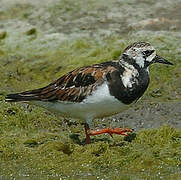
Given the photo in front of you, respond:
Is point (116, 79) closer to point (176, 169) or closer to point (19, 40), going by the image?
point (176, 169)

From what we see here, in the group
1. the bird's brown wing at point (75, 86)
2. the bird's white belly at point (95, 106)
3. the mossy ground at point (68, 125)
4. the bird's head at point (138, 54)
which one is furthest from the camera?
the bird's head at point (138, 54)

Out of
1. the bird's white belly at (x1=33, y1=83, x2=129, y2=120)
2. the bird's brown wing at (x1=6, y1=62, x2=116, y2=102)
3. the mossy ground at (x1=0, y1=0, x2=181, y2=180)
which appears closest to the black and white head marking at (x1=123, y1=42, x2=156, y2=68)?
the bird's brown wing at (x1=6, y1=62, x2=116, y2=102)

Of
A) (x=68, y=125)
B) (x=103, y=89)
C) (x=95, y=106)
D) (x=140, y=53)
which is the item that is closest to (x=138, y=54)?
(x=140, y=53)

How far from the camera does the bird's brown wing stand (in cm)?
668

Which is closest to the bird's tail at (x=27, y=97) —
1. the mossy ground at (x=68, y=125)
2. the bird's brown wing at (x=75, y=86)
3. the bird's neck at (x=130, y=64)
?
the bird's brown wing at (x=75, y=86)

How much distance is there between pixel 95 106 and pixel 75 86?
0.40 m

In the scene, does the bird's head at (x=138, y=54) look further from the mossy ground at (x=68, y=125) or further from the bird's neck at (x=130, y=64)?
the mossy ground at (x=68, y=125)

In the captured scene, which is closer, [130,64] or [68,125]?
[130,64]

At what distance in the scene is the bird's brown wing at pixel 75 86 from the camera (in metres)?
6.68

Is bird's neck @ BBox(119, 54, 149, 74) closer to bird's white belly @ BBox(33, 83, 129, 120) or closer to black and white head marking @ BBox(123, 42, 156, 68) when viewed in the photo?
black and white head marking @ BBox(123, 42, 156, 68)

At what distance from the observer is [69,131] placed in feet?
25.6

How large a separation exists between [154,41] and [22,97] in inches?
133

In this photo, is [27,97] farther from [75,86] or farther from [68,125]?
[68,125]

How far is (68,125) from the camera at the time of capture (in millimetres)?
8078
